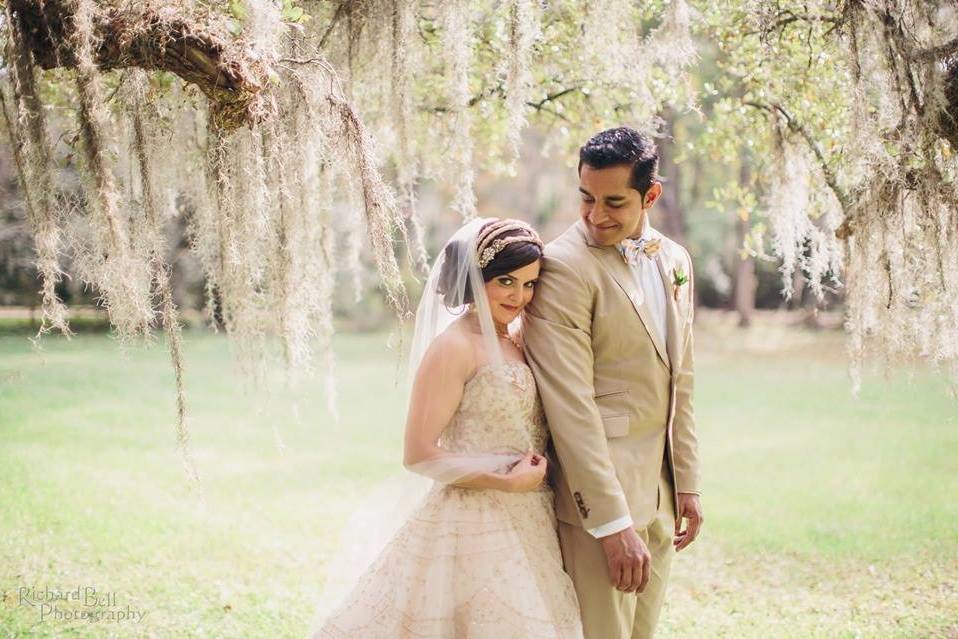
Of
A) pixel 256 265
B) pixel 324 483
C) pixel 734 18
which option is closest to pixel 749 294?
pixel 324 483

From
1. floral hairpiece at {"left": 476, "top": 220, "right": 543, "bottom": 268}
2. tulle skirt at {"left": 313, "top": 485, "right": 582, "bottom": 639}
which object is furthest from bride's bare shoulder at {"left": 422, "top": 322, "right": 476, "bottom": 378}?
tulle skirt at {"left": 313, "top": 485, "right": 582, "bottom": 639}

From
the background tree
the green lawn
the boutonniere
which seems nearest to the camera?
the background tree

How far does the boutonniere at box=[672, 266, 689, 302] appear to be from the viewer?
9.05 feet

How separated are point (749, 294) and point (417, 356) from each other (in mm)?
17691

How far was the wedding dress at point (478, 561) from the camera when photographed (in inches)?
94.5

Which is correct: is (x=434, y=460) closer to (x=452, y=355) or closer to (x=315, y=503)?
(x=452, y=355)

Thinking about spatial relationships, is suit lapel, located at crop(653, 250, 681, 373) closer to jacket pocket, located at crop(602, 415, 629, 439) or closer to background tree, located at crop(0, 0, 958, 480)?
jacket pocket, located at crop(602, 415, 629, 439)

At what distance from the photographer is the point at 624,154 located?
2.46m

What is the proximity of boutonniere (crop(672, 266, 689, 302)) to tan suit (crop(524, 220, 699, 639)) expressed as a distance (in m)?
0.05

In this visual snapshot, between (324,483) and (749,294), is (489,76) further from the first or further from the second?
(749,294)

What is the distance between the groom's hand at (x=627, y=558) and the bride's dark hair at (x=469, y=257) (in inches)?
32.1

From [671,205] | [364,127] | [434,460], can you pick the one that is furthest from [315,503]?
[671,205]

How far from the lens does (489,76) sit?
423 centimetres

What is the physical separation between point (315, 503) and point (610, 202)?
515 centimetres
